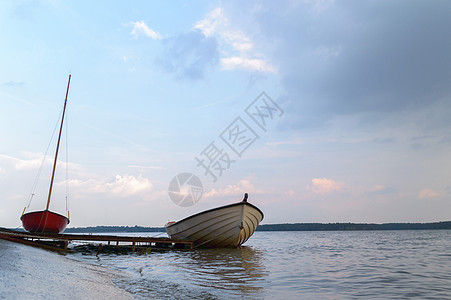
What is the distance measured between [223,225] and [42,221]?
529 inches

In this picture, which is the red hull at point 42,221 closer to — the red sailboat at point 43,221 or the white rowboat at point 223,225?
the red sailboat at point 43,221

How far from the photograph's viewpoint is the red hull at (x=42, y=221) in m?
21.7

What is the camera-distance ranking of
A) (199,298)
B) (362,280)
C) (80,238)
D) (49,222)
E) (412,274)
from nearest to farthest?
(199,298) < (362,280) < (412,274) < (80,238) < (49,222)

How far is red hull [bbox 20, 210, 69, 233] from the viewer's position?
2172cm

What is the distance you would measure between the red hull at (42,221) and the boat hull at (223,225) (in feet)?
31.1

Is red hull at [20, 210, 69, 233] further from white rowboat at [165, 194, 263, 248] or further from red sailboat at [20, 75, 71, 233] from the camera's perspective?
white rowboat at [165, 194, 263, 248]

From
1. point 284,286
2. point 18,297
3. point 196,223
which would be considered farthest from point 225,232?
point 18,297

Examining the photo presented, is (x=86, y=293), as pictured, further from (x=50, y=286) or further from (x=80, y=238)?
(x=80, y=238)

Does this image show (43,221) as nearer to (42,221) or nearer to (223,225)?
(42,221)

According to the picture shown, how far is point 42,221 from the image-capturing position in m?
21.7

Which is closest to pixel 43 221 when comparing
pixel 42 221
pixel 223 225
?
pixel 42 221

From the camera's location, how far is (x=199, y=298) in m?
6.87

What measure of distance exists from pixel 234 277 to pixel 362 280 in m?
4.14

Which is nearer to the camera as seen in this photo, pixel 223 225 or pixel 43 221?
pixel 223 225
